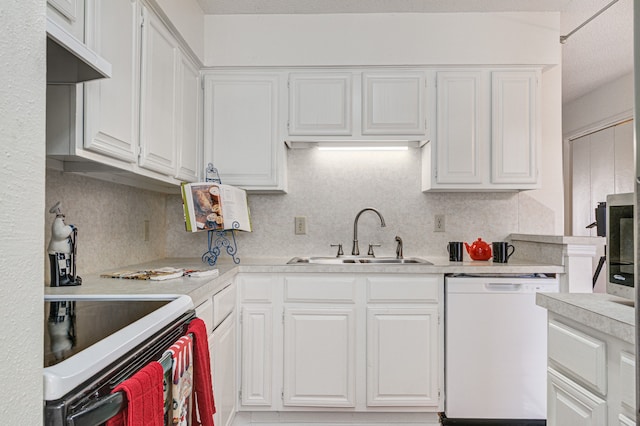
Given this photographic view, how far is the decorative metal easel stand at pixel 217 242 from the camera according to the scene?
253cm

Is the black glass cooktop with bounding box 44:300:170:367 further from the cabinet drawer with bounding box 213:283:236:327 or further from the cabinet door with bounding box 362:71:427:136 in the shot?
the cabinet door with bounding box 362:71:427:136

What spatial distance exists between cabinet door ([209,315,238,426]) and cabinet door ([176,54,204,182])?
896 mm

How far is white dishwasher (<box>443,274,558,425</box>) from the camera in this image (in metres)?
2.36

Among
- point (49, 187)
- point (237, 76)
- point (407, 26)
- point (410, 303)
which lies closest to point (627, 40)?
point (407, 26)

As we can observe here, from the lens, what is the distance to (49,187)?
168 cm

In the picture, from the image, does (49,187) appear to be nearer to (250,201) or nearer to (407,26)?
(250,201)

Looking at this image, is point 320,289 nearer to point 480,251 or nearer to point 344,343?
point 344,343

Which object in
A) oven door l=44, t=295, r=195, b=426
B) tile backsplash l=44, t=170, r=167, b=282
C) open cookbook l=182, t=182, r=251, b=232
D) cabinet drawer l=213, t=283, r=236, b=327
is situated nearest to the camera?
oven door l=44, t=295, r=195, b=426

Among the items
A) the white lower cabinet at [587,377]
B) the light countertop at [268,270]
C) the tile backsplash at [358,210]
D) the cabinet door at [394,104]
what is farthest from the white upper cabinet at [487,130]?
the white lower cabinet at [587,377]

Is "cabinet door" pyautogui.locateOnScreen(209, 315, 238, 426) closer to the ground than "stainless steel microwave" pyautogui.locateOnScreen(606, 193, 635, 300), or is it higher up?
closer to the ground

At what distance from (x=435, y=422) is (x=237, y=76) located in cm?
245

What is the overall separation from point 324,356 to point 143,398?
1.73 metres

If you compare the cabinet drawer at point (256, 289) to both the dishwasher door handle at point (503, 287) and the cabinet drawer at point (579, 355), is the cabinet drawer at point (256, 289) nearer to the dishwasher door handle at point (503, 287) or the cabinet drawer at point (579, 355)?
the dishwasher door handle at point (503, 287)

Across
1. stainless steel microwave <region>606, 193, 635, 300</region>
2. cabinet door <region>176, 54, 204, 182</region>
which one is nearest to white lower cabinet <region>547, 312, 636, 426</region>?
stainless steel microwave <region>606, 193, 635, 300</region>
